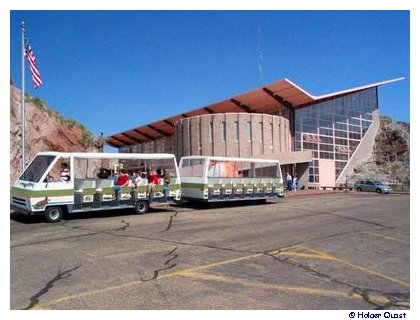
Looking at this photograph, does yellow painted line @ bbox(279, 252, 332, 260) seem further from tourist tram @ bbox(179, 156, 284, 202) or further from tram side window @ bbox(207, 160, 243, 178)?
tram side window @ bbox(207, 160, 243, 178)

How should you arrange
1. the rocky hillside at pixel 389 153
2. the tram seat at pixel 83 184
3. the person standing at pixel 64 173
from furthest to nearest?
the rocky hillside at pixel 389 153 < the tram seat at pixel 83 184 < the person standing at pixel 64 173

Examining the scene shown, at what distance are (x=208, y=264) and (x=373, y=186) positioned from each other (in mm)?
37518

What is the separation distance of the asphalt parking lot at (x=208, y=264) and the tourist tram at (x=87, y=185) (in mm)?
789

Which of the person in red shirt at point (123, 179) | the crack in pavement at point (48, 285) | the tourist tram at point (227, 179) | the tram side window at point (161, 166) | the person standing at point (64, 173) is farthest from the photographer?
the tourist tram at point (227, 179)

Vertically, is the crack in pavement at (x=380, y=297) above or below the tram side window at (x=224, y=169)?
below

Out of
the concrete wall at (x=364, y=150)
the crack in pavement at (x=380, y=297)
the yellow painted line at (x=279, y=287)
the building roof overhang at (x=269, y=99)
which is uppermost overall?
the building roof overhang at (x=269, y=99)

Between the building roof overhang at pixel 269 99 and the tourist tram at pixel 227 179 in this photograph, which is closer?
the tourist tram at pixel 227 179

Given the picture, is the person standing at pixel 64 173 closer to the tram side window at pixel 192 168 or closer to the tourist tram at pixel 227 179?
the tourist tram at pixel 227 179

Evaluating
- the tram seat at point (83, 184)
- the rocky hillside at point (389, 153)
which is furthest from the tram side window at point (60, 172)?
the rocky hillside at point (389, 153)

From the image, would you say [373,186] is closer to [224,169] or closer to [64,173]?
[224,169]

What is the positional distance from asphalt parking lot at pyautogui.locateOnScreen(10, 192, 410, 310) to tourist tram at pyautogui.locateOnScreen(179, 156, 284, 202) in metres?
5.63

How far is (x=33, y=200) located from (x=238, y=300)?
32.6ft

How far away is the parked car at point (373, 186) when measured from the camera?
41.7 metres

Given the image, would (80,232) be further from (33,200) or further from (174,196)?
(174,196)
